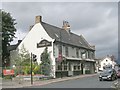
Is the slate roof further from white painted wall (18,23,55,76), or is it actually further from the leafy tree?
the leafy tree

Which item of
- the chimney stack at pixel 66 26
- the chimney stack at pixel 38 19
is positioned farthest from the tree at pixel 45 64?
the chimney stack at pixel 66 26

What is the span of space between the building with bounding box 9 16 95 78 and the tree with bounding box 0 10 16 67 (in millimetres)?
2769

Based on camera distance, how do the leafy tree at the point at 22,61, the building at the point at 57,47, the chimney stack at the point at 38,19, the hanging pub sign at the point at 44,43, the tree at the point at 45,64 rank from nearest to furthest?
the leafy tree at the point at 22,61, the tree at the point at 45,64, the building at the point at 57,47, the hanging pub sign at the point at 44,43, the chimney stack at the point at 38,19

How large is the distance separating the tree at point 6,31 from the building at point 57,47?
109 inches

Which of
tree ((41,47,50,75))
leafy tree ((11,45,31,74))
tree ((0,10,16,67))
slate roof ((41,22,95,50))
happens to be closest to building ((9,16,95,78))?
slate roof ((41,22,95,50))

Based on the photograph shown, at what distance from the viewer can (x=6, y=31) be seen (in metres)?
55.7

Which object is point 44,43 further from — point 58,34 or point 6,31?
point 6,31

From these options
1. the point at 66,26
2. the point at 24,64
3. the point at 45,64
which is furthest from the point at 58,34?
the point at 24,64

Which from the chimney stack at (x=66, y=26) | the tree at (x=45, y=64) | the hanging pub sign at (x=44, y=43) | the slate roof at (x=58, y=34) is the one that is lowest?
the tree at (x=45, y=64)

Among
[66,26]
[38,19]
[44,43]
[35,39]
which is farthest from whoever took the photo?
[66,26]

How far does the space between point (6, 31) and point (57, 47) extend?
12.4m

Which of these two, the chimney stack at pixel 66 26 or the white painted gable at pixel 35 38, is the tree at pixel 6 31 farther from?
the chimney stack at pixel 66 26

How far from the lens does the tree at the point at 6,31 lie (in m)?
54.8

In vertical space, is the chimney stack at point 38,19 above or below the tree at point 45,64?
above
